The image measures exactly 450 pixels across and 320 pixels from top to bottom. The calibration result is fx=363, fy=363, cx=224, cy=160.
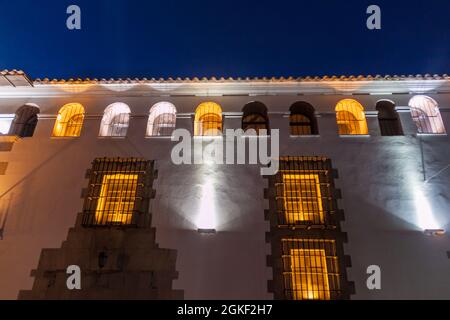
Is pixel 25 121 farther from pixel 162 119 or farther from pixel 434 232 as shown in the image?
pixel 434 232

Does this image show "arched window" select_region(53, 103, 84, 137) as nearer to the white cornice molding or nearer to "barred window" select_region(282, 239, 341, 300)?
the white cornice molding

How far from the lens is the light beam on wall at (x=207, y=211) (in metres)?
10.9

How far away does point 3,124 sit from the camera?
1318 cm

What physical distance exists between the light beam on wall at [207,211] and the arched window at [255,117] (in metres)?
2.84

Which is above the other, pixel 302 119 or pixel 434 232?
pixel 302 119

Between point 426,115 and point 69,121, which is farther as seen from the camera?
point 69,121

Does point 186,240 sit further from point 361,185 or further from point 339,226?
point 361,185

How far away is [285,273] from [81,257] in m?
5.93

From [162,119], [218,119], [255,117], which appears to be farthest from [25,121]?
[255,117]

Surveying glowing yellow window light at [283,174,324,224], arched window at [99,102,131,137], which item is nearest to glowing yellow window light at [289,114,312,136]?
glowing yellow window light at [283,174,324,224]

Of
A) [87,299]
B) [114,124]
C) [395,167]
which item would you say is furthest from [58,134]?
[395,167]

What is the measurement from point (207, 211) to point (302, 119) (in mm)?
5097

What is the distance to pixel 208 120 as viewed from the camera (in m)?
13.2

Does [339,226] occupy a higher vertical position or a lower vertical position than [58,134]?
lower
